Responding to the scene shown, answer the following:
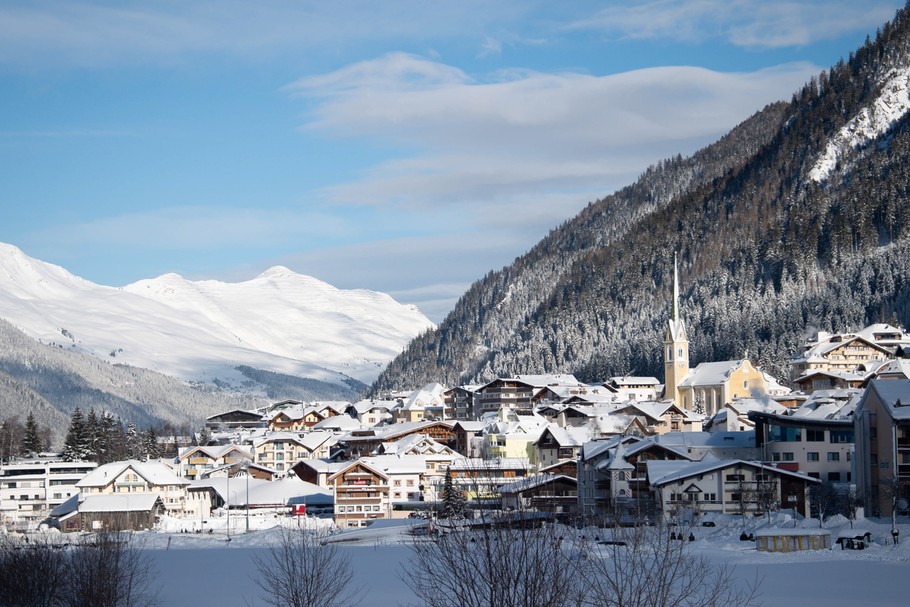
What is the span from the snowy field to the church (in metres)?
75.2

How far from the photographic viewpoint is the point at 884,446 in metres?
72.6

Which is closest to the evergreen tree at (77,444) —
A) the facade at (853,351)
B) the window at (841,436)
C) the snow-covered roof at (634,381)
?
the snow-covered roof at (634,381)

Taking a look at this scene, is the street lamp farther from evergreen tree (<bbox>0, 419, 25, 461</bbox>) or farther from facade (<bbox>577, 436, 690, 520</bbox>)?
evergreen tree (<bbox>0, 419, 25, 461</bbox>)

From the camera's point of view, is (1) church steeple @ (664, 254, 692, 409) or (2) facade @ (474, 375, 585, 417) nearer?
(1) church steeple @ (664, 254, 692, 409)

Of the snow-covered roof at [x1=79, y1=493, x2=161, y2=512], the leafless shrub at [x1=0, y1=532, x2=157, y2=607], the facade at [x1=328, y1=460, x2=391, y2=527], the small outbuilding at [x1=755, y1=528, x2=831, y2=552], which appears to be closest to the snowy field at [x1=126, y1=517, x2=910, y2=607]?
the small outbuilding at [x1=755, y1=528, x2=831, y2=552]

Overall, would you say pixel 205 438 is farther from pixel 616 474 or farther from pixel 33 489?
pixel 616 474

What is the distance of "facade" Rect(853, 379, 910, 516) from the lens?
228 ft

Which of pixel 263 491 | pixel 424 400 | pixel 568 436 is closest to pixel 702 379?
pixel 424 400

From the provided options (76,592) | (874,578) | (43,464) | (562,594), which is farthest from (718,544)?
(43,464)

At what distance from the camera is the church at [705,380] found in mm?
144000

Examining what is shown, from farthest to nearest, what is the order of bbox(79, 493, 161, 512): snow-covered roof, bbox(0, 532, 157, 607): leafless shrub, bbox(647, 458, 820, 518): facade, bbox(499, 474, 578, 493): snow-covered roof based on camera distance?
bbox(79, 493, 161, 512): snow-covered roof → bbox(499, 474, 578, 493): snow-covered roof → bbox(647, 458, 820, 518): facade → bbox(0, 532, 157, 607): leafless shrub

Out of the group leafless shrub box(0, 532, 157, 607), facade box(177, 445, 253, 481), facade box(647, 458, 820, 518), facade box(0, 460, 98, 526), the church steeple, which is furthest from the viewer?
the church steeple

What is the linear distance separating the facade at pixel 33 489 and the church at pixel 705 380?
64.9 meters

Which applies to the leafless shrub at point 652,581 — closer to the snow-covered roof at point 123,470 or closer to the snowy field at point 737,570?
the snowy field at point 737,570
